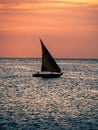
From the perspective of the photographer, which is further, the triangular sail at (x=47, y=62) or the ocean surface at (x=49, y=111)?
the triangular sail at (x=47, y=62)

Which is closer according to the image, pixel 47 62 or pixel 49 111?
pixel 49 111

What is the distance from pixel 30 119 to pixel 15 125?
112 inches

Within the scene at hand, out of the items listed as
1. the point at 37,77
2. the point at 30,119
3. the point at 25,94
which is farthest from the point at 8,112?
the point at 37,77

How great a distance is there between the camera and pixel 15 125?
1604 inches

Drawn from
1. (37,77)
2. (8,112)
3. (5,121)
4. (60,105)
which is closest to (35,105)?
(60,105)

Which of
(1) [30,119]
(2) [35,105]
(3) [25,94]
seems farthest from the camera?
(3) [25,94]

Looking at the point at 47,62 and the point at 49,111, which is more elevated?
the point at 47,62

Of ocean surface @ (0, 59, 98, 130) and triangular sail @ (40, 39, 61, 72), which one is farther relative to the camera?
triangular sail @ (40, 39, 61, 72)

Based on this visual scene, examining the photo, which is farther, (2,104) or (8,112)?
(2,104)

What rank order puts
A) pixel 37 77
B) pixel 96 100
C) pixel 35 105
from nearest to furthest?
pixel 35 105 → pixel 96 100 → pixel 37 77

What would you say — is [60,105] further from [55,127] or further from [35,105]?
[55,127]

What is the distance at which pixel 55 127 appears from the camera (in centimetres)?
4028

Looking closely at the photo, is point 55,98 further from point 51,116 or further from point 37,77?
point 37,77

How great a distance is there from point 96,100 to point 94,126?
664 inches
